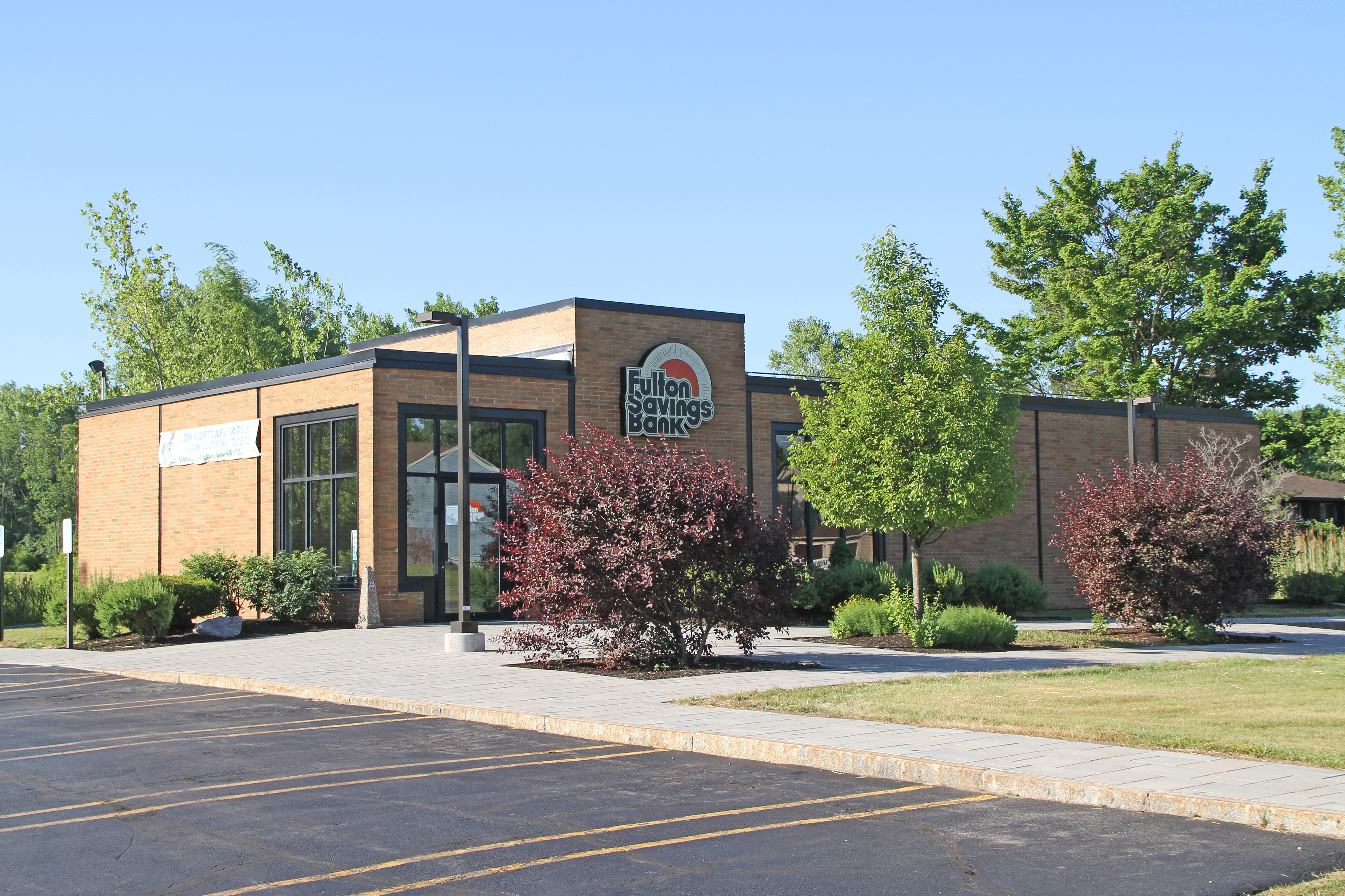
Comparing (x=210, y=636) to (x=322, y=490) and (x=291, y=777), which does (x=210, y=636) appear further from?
(x=291, y=777)

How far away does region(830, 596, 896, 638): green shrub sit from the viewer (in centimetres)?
2159

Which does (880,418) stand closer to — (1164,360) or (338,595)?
(338,595)

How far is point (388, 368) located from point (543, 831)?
18.3 metres

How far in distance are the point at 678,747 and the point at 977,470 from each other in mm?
11820

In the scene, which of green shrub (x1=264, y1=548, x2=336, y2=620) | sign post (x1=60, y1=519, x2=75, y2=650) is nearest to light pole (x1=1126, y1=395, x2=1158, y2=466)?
green shrub (x1=264, y1=548, x2=336, y2=620)

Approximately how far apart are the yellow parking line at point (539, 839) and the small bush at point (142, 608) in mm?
17151

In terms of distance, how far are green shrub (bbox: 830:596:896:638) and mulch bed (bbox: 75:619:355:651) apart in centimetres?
924

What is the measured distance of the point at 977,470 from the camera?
21219mm

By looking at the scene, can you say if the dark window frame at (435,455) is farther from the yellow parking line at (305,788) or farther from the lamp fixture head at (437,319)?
the yellow parking line at (305,788)

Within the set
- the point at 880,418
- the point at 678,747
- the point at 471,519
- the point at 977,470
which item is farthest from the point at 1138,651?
the point at 471,519

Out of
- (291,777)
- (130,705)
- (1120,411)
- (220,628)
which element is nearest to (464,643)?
(130,705)

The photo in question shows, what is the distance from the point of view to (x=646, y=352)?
27312 millimetres

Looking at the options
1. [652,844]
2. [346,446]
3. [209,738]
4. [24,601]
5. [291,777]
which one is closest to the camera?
[652,844]

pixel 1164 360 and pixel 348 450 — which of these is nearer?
pixel 348 450
